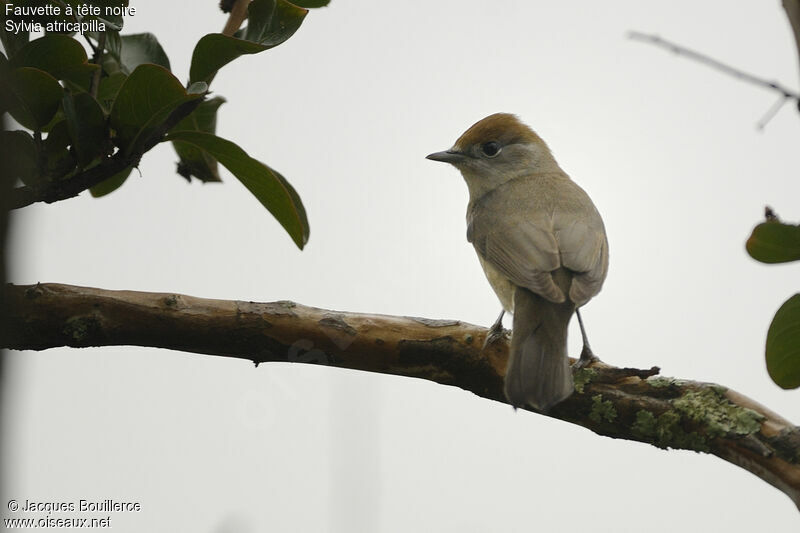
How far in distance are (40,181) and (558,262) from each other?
2.19 meters

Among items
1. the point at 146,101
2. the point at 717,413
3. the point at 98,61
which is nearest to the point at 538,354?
the point at 717,413

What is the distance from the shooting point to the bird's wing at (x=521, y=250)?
359 centimetres

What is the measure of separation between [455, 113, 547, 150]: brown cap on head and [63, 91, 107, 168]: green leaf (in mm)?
3052

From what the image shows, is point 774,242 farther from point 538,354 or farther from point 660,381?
point 538,354

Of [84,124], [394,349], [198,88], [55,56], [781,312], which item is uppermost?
[55,56]

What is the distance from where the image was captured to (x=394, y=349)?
2.91 m

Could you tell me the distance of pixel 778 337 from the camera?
2.56 m

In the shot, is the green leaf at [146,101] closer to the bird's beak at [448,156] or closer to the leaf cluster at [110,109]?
the leaf cluster at [110,109]

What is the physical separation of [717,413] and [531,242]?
1494 mm

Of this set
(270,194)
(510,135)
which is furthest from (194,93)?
(510,135)

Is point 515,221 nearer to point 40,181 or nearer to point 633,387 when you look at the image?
point 633,387

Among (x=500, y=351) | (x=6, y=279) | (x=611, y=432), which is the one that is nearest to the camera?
(x=6, y=279)
